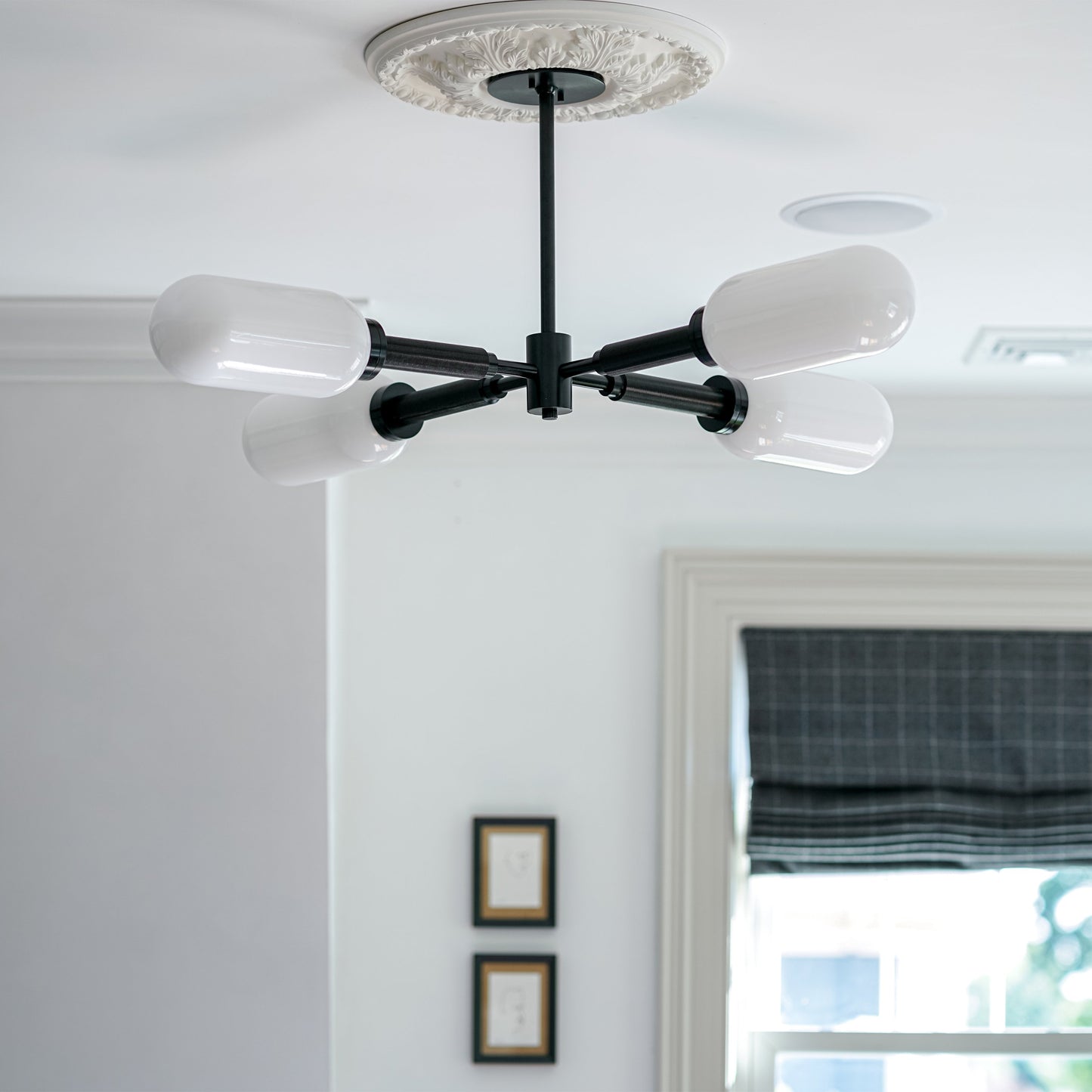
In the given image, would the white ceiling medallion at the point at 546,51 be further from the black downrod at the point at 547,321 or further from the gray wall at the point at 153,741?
the gray wall at the point at 153,741

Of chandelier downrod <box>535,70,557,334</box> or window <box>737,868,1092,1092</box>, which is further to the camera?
window <box>737,868,1092,1092</box>

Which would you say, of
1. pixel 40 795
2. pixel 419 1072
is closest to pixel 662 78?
pixel 40 795

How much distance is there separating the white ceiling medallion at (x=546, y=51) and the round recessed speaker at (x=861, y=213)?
0.42m

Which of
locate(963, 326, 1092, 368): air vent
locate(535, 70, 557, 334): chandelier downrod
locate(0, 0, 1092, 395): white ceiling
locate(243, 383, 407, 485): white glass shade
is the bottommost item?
locate(243, 383, 407, 485): white glass shade

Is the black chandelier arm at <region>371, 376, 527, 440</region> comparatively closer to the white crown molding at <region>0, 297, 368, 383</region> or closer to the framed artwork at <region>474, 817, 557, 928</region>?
the white crown molding at <region>0, 297, 368, 383</region>

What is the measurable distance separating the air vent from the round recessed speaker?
0.70 metres

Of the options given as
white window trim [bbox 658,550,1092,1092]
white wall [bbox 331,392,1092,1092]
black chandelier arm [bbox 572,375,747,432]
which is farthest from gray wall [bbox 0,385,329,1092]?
black chandelier arm [bbox 572,375,747,432]

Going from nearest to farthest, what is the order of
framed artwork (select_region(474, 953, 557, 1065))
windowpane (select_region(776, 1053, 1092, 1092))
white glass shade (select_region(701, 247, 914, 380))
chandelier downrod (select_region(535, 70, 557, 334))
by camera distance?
white glass shade (select_region(701, 247, 914, 380))
chandelier downrod (select_region(535, 70, 557, 334))
framed artwork (select_region(474, 953, 557, 1065))
windowpane (select_region(776, 1053, 1092, 1092))

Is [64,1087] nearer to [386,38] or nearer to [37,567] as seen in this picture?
[37,567]

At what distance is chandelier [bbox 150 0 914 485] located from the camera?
2.93ft

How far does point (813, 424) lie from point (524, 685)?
2012 millimetres

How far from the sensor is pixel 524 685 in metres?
3.08

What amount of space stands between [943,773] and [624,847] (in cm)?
79

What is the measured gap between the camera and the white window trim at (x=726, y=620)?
10.0ft
